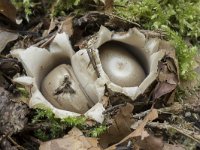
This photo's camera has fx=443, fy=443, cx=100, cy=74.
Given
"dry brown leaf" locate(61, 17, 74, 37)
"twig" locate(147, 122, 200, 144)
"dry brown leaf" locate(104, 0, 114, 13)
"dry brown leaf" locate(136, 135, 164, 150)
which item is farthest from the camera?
"dry brown leaf" locate(104, 0, 114, 13)

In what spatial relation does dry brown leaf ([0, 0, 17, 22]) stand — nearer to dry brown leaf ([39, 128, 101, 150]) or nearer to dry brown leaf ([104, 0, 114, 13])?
dry brown leaf ([104, 0, 114, 13])

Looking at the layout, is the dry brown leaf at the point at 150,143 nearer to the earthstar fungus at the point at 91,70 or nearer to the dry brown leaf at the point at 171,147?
the dry brown leaf at the point at 171,147

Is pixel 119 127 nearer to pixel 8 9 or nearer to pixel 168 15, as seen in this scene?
pixel 168 15

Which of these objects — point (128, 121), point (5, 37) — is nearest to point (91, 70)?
point (128, 121)

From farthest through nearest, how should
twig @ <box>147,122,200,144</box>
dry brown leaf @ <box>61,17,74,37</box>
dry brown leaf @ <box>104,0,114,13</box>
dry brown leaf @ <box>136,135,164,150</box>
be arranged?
1. dry brown leaf @ <box>104,0,114,13</box>
2. dry brown leaf @ <box>61,17,74,37</box>
3. twig @ <box>147,122,200,144</box>
4. dry brown leaf @ <box>136,135,164,150</box>

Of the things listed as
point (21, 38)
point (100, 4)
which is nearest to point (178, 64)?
point (100, 4)

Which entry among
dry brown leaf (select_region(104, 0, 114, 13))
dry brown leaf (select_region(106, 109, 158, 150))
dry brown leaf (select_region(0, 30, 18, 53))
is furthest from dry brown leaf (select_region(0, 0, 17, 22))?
dry brown leaf (select_region(106, 109, 158, 150))
